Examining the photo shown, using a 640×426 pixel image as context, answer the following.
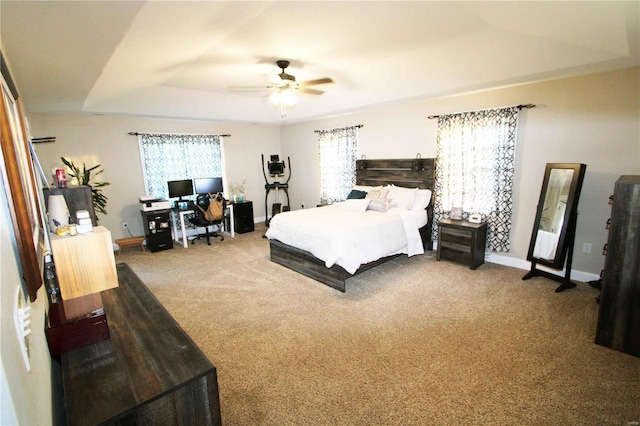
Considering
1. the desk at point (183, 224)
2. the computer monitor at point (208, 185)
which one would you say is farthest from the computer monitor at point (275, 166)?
the desk at point (183, 224)

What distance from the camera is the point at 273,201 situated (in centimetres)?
756

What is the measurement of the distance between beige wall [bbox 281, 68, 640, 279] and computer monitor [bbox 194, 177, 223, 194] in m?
3.99

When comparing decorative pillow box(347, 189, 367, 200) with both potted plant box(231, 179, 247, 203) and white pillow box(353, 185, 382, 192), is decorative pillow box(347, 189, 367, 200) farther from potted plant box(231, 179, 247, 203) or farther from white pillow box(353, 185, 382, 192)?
potted plant box(231, 179, 247, 203)

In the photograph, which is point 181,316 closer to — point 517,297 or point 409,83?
point 517,297

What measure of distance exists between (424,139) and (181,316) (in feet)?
13.5

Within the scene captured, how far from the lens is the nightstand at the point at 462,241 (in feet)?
13.0

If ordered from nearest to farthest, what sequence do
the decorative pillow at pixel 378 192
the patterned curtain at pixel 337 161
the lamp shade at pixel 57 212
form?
the lamp shade at pixel 57 212 → the decorative pillow at pixel 378 192 → the patterned curtain at pixel 337 161

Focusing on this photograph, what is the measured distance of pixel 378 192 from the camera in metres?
4.91

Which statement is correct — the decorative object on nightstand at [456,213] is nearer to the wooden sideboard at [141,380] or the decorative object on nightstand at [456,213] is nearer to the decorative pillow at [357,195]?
the decorative pillow at [357,195]

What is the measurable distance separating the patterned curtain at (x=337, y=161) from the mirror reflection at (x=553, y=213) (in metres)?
3.04

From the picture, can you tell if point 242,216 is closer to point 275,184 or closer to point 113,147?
point 275,184

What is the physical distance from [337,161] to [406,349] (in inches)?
166

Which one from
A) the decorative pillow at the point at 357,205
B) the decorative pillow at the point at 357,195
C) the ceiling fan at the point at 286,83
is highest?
the ceiling fan at the point at 286,83

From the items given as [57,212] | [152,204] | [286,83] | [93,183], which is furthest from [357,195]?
[93,183]
